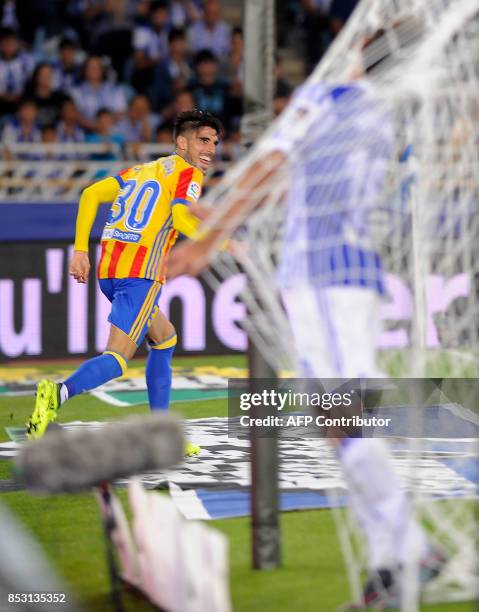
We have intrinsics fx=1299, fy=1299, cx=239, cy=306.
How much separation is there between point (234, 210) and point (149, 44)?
35.8 feet

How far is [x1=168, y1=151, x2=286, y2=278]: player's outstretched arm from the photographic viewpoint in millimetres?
3998

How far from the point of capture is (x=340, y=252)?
4.41 meters

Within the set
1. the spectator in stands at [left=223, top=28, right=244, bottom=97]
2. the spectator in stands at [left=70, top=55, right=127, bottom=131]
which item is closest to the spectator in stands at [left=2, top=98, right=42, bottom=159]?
the spectator in stands at [left=70, top=55, right=127, bottom=131]

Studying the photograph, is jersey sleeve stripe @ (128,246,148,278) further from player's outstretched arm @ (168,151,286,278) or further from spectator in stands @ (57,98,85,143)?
spectator in stands @ (57,98,85,143)

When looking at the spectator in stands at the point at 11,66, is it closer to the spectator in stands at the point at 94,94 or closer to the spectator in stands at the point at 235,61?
the spectator in stands at the point at 94,94

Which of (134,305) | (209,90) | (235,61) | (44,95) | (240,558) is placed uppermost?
(235,61)

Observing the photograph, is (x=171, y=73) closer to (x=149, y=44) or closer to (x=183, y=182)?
(x=149, y=44)

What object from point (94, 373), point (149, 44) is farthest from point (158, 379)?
point (149, 44)

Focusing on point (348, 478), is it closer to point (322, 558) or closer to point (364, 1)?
point (322, 558)

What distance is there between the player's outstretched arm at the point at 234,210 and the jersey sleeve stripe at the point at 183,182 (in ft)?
8.37

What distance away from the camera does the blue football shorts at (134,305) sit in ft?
22.7

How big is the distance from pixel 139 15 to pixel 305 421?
7834 mm

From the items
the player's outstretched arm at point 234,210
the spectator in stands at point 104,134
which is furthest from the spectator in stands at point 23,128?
the player's outstretched arm at point 234,210

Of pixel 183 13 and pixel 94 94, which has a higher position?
pixel 183 13
